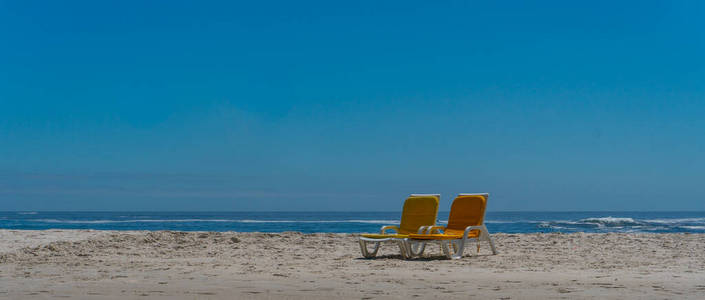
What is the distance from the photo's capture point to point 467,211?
10.3m

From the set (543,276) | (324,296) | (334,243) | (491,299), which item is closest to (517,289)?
(491,299)

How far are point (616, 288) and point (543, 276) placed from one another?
1.17 meters

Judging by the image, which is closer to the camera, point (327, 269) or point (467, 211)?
point (327, 269)

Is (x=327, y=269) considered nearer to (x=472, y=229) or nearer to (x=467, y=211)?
(x=472, y=229)

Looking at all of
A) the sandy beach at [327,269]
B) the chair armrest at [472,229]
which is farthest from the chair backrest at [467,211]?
the sandy beach at [327,269]

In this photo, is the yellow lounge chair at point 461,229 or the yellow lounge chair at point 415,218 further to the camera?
the yellow lounge chair at point 415,218

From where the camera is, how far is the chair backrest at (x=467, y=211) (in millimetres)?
10109

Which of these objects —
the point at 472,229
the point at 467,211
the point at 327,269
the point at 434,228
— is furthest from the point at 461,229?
the point at 327,269

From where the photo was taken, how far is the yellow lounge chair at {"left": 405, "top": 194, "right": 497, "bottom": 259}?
9.54 m

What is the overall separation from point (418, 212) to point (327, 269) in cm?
255

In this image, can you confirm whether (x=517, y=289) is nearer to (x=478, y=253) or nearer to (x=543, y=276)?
(x=543, y=276)

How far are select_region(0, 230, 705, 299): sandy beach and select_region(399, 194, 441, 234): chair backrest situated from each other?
0.52m

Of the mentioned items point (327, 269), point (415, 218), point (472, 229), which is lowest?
point (327, 269)

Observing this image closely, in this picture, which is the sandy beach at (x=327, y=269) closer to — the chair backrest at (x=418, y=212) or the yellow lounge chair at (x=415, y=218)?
the yellow lounge chair at (x=415, y=218)
